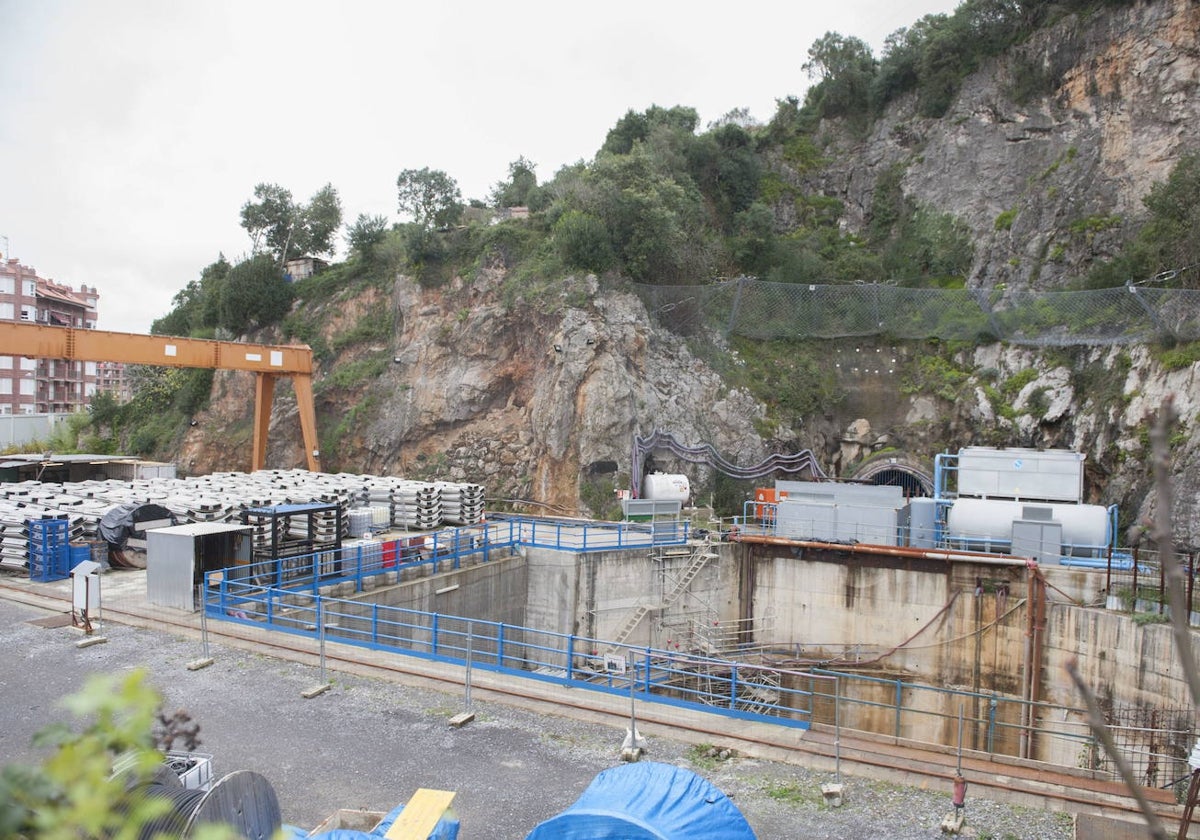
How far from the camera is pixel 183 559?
14.7 meters

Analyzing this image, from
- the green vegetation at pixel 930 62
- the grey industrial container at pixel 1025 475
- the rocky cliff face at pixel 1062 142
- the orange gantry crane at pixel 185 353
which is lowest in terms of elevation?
the grey industrial container at pixel 1025 475

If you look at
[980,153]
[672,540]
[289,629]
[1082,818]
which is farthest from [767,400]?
[1082,818]

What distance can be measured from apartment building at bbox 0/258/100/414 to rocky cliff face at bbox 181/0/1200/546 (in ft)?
131

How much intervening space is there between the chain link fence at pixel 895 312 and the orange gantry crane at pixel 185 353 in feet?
45.6

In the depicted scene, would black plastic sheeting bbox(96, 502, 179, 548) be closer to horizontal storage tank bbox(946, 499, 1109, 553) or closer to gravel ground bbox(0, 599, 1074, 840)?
gravel ground bbox(0, 599, 1074, 840)

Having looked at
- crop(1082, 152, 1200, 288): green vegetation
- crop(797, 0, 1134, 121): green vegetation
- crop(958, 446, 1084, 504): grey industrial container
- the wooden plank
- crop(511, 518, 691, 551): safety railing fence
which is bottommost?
crop(511, 518, 691, 551): safety railing fence

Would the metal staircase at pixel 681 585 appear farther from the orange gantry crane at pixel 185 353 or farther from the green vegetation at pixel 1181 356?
the orange gantry crane at pixel 185 353

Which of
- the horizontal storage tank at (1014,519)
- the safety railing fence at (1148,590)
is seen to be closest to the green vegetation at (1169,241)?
the horizontal storage tank at (1014,519)

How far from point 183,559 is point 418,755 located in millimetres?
8013

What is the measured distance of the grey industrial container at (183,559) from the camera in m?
14.6

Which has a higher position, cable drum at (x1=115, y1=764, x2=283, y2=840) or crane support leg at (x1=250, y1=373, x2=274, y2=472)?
crane support leg at (x1=250, y1=373, x2=274, y2=472)

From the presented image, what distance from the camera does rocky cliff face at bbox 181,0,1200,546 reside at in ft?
93.5

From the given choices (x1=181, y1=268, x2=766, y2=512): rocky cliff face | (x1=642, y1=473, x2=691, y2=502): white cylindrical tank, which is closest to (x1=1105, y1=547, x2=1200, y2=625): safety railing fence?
(x1=642, y1=473, x2=691, y2=502): white cylindrical tank

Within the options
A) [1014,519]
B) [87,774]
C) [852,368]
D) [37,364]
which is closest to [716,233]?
[852,368]
